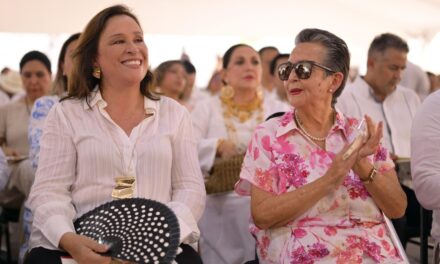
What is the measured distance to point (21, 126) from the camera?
4918 mm

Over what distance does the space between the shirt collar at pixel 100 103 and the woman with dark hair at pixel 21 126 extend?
1.38 metres

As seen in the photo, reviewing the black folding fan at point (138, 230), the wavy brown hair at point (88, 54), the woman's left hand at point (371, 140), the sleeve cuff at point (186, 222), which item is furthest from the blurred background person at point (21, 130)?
the woman's left hand at point (371, 140)

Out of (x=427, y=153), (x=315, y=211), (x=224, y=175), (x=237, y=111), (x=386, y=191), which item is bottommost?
(x=224, y=175)

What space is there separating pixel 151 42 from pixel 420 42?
5628mm

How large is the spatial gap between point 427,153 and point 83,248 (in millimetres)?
1403

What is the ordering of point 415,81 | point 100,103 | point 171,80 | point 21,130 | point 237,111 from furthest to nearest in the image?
point 415,81
point 171,80
point 21,130
point 237,111
point 100,103

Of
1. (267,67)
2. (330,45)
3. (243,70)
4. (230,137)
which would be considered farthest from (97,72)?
(267,67)

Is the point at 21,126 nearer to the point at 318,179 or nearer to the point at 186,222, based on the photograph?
the point at 186,222

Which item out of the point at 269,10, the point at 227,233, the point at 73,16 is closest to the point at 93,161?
the point at 227,233

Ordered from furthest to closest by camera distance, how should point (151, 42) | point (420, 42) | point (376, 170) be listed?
point (420, 42) → point (151, 42) → point (376, 170)

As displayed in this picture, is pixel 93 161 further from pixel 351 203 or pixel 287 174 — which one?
pixel 351 203

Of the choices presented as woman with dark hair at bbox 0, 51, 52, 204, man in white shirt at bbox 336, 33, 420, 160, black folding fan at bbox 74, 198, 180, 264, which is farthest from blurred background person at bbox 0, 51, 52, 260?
man in white shirt at bbox 336, 33, 420, 160

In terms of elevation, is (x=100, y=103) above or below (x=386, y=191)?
above

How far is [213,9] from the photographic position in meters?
12.0
